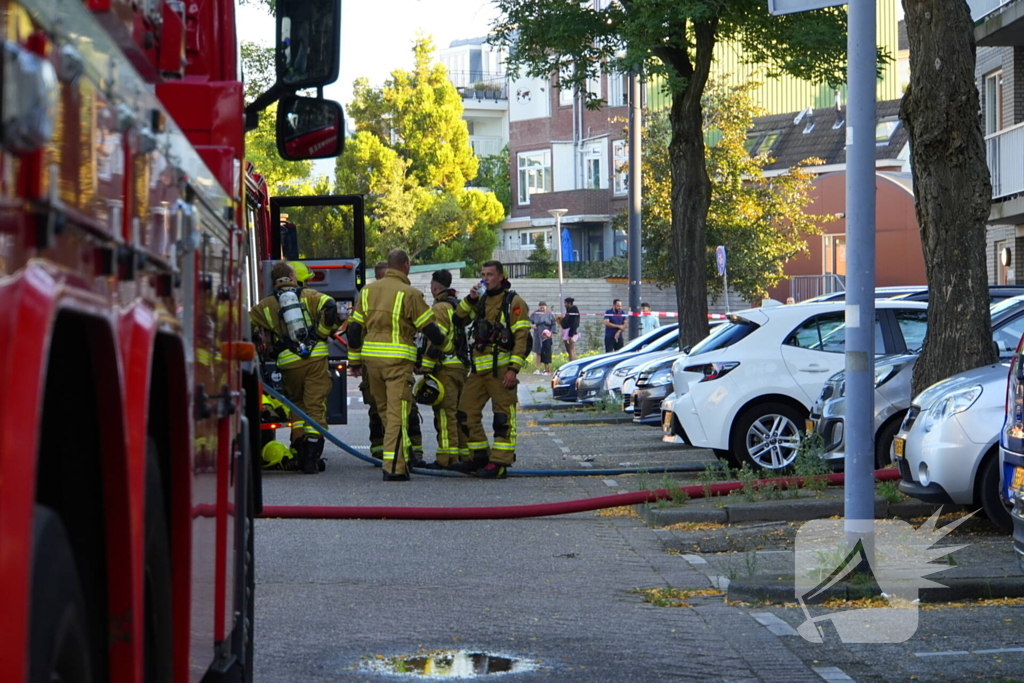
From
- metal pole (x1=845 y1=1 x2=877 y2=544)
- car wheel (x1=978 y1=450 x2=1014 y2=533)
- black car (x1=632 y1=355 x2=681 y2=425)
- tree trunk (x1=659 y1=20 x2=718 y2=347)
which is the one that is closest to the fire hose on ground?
car wheel (x1=978 y1=450 x2=1014 y2=533)

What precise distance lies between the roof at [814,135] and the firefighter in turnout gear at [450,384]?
42.0 m

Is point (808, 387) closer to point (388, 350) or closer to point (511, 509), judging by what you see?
point (388, 350)

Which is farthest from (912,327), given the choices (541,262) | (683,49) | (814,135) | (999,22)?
(814,135)

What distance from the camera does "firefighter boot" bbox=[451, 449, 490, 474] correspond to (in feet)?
48.1

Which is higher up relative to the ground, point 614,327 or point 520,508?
point 614,327

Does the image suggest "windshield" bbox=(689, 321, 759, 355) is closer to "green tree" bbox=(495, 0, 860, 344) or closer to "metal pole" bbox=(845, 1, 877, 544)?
"metal pole" bbox=(845, 1, 877, 544)

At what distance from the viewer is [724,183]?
44.6 metres

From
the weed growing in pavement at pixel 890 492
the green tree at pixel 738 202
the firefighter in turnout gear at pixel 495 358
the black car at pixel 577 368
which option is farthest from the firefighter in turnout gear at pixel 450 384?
the green tree at pixel 738 202

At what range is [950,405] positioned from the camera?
9891mm

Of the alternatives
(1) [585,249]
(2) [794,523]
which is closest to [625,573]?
(2) [794,523]

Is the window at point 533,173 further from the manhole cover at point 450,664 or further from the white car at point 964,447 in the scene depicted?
the manhole cover at point 450,664

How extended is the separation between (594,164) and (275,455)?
4877 cm

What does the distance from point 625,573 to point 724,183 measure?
36391mm

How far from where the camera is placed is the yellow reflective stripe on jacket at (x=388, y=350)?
46.0ft
